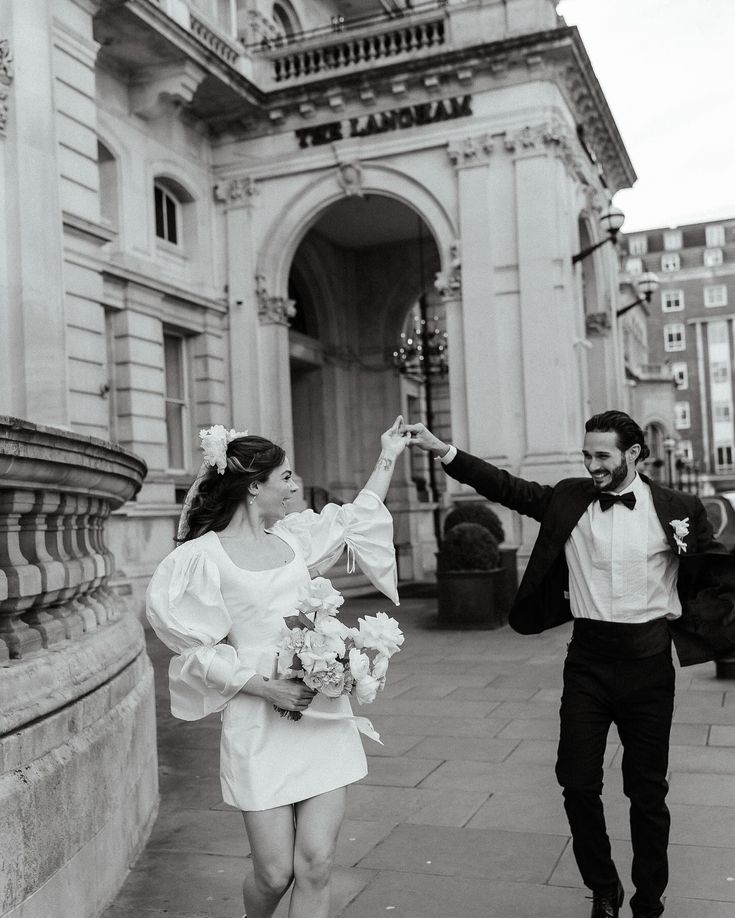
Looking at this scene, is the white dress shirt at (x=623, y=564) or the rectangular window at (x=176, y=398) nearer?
the white dress shirt at (x=623, y=564)

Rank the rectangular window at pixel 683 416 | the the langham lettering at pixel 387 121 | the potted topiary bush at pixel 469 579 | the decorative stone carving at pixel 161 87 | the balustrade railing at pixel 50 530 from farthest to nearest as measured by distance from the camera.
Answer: the rectangular window at pixel 683 416, the the langham lettering at pixel 387 121, the decorative stone carving at pixel 161 87, the potted topiary bush at pixel 469 579, the balustrade railing at pixel 50 530

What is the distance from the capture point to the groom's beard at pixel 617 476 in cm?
397

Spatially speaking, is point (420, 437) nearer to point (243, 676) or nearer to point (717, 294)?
point (243, 676)

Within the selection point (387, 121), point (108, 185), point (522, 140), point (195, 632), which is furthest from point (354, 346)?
point (195, 632)

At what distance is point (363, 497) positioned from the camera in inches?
147

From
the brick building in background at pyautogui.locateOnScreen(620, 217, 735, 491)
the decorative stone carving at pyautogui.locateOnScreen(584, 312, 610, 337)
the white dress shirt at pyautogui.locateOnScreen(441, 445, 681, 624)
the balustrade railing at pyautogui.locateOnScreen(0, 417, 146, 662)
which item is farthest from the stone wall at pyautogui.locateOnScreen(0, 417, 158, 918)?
the brick building in background at pyautogui.locateOnScreen(620, 217, 735, 491)

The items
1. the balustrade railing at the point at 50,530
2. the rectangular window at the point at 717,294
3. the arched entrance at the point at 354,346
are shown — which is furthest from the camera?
the rectangular window at the point at 717,294

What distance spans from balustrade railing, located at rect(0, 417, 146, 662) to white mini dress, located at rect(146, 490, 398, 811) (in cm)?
69

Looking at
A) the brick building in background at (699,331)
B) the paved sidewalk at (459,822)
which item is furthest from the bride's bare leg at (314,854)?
the brick building in background at (699,331)

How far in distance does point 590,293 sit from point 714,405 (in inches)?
2808

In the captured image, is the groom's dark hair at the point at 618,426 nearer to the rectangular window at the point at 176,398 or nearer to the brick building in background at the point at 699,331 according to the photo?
the rectangular window at the point at 176,398

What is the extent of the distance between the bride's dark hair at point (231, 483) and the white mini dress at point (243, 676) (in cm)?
13

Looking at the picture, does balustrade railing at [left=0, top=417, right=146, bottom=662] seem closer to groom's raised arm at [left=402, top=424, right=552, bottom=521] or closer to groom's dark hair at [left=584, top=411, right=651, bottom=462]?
groom's raised arm at [left=402, top=424, right=552, bottom=521]

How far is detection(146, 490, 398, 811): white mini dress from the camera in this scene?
10.1ft
